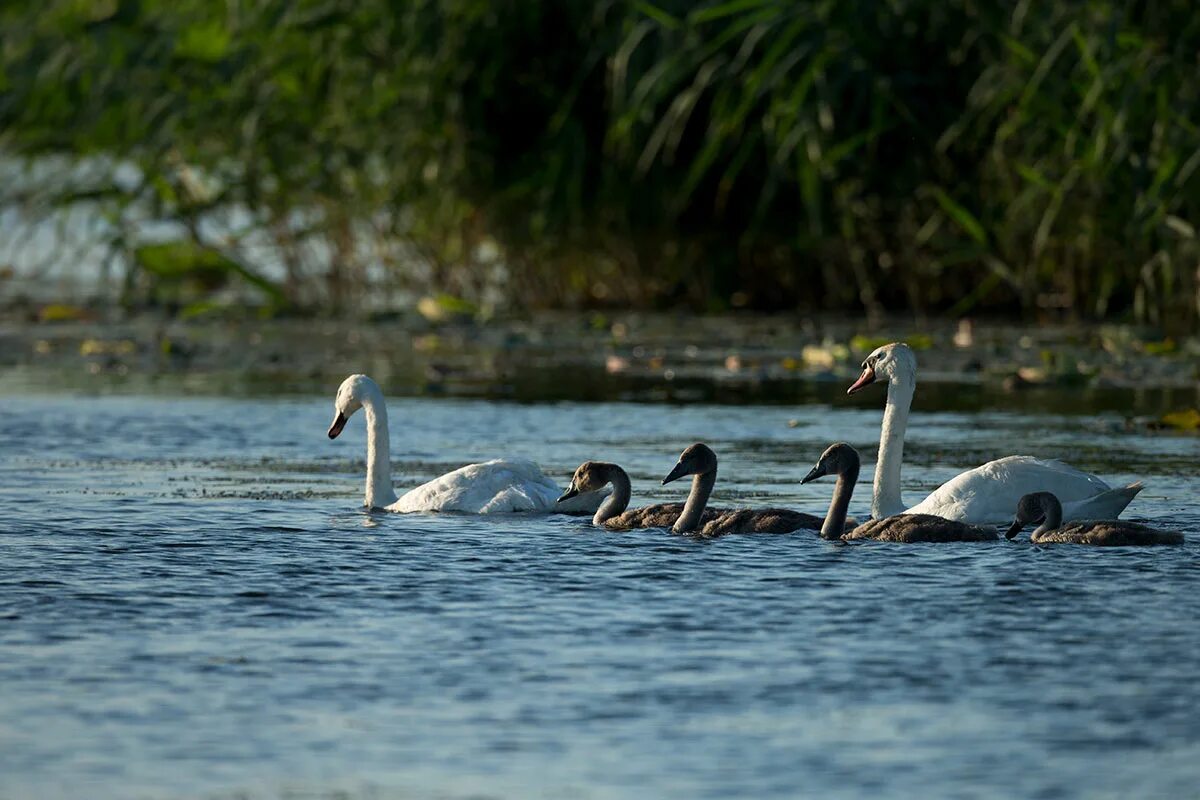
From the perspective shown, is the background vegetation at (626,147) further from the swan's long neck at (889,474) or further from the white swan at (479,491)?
the white swan at (479,491)

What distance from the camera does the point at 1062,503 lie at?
7.95m

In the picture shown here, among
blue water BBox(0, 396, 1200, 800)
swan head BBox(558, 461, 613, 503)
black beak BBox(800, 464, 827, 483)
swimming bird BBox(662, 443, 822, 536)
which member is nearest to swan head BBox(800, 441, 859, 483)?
black beak BBox(800, 464, 827, 483)

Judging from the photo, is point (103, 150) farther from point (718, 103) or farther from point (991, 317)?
point (991, 317)

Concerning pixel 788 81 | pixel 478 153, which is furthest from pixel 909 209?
pixel 478 153

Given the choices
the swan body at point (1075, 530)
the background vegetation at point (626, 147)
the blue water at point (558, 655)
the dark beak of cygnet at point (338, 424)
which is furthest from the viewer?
the background vegetation at point (626, 147)

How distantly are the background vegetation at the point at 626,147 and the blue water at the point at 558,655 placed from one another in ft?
16.5

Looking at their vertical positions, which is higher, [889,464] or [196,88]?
[196,88]

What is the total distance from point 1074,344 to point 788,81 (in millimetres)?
2374

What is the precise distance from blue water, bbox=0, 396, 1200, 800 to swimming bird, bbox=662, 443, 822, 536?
2.4 inches

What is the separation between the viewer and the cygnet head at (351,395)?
9.21 m

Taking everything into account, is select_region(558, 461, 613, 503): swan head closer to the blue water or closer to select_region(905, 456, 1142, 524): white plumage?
the blue water

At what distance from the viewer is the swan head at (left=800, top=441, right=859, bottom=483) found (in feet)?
26.5

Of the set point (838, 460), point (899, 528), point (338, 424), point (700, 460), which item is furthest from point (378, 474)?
point (899, 528)

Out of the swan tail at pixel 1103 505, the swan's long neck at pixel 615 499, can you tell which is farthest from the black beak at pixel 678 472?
the swan tail at pixel 1103 505
